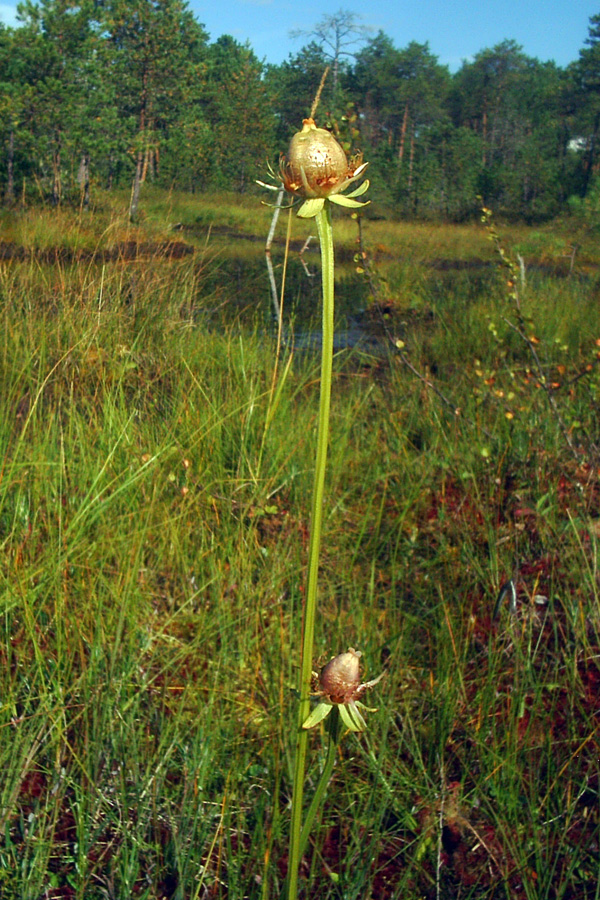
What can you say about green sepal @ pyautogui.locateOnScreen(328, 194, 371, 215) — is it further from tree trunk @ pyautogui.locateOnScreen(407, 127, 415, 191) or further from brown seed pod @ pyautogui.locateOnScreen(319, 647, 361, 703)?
tree trunk @ pyautogui.locateOnScreen(407, 127, 415, 191)

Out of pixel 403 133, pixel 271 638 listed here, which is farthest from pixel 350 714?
pixel 403 133

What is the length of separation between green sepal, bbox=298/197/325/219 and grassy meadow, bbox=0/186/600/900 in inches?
15.1

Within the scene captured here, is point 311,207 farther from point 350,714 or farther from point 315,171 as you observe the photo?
point 350,714

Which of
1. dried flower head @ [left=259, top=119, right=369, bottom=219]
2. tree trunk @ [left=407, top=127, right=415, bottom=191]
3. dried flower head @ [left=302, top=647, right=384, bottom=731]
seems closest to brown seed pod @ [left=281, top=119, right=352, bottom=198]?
dried flower head @ [left=259, top=119, right=369, bottom=219]

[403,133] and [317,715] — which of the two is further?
[403,133]

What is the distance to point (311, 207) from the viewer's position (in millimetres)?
521

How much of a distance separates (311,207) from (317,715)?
0.36 m

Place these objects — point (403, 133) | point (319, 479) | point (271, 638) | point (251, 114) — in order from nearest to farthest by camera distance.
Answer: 1. point (319, 479)
2. point (271, 638)
3. point (251, 114)
4. point (403, 133)

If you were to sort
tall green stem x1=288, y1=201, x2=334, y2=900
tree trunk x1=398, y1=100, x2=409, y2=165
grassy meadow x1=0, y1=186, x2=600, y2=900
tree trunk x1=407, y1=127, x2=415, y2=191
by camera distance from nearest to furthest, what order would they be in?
tall green stem x1=288, y1=201, x2=334, y2=900
grassy meadow x1=0, y1=186, x2=600, y2=900
tree trunk x1=407, y1=127, x2=415, y2=191
tree trunk x1=398, y1=100, x2=409, y2=165

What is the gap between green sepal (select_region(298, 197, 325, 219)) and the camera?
1.67ft

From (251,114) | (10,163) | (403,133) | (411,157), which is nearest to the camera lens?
(10,163)

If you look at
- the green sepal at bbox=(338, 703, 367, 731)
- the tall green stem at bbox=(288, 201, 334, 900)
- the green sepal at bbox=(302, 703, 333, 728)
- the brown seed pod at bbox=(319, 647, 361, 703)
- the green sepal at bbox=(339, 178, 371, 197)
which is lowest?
the green sepal at bbox=(338, 703, 367, 731)

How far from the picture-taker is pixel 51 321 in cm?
311

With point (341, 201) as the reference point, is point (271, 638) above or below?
below
